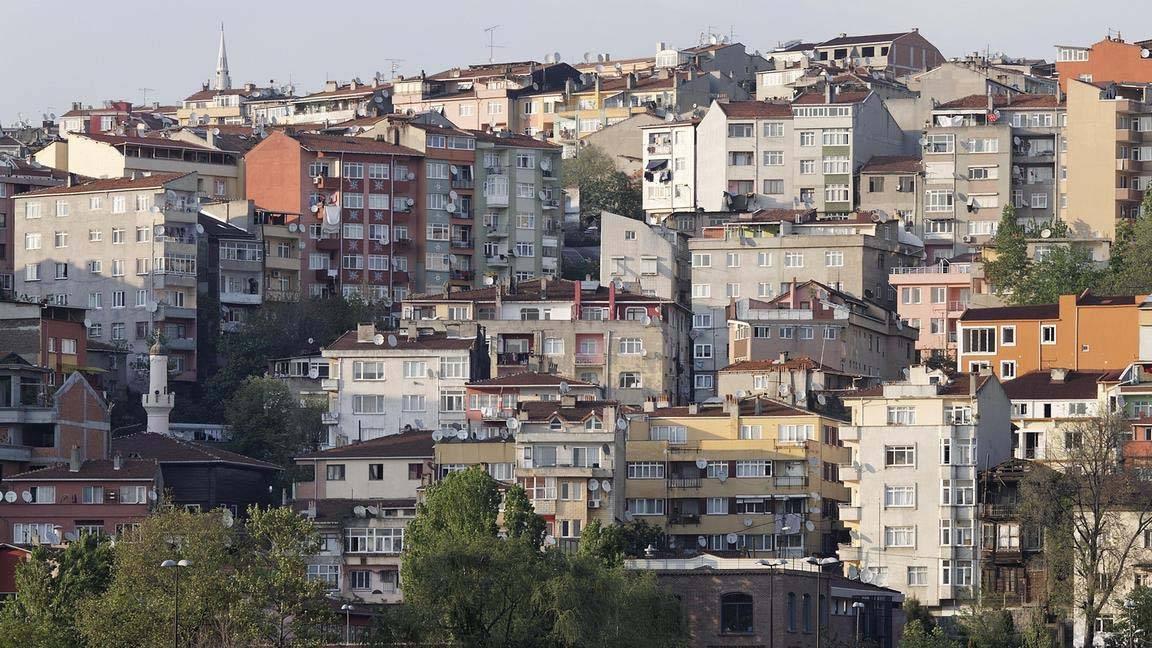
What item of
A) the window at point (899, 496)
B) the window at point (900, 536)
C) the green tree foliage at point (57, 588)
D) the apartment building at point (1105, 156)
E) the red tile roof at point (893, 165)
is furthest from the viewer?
the red tile roof at point (893, 165)

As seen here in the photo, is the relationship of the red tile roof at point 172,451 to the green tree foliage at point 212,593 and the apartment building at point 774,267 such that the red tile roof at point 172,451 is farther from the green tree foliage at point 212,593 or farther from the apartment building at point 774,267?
the apartment building at point 774,267

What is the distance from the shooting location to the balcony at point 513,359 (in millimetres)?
110062

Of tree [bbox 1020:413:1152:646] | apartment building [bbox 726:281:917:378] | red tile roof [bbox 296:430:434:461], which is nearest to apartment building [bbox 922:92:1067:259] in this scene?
apartment building [bbox 726:281:917:378]

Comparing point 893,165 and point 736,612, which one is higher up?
point 893,165

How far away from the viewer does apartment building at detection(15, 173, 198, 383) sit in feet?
393

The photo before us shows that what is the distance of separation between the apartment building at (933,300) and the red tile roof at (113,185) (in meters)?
31.9

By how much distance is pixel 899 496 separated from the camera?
298 ft

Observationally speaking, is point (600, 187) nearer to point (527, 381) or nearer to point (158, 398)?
point (527, 381)

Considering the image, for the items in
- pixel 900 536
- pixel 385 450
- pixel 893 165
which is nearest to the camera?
pixel 900 536

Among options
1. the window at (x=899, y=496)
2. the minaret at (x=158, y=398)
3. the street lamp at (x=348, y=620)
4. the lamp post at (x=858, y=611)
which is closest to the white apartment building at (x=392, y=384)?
the minaret at (x=158, y=398)

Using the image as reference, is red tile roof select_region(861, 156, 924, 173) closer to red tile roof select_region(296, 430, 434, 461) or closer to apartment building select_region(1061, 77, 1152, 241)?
apartment building select_region(1061, 77, 1152, 241)

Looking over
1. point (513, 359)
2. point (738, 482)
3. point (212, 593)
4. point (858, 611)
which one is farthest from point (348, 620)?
point (513, 359)

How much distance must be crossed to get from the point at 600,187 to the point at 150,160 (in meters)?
24.1

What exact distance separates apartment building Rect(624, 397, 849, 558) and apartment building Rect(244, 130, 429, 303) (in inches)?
1317
